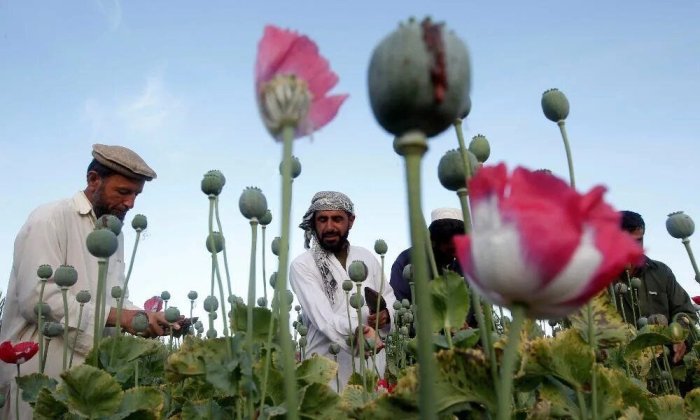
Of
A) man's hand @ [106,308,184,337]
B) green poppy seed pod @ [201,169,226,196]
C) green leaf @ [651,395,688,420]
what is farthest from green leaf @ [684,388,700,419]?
man's hand @ [106,308,184,337]

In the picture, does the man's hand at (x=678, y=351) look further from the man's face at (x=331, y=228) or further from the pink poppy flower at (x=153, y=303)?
the pink poppy flower at (x=153, y=303)

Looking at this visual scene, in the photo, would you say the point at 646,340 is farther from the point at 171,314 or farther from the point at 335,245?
the point at 335,245

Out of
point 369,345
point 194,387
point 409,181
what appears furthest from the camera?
point 369,345

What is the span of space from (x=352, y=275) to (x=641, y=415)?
2.74ft

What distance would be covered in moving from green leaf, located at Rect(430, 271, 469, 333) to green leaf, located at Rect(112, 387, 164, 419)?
70cm

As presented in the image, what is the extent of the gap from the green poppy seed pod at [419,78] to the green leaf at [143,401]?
109 cm

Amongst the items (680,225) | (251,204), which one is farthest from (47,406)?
(680,225)

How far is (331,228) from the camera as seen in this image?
141 inches

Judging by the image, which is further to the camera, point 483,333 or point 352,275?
point 352,275

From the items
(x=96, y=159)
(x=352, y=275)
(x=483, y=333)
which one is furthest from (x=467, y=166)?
(x=96, y=159)

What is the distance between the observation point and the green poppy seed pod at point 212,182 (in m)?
1.31

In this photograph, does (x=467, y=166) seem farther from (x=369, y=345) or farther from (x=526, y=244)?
(x=369, y=345)

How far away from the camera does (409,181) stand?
0.52 metres

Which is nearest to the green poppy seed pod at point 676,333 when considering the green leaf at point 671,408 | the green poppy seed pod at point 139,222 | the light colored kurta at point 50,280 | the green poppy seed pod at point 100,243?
the green leaf at point 671,408
